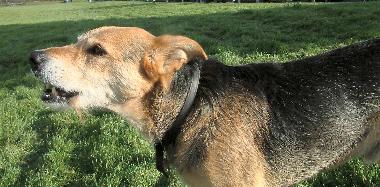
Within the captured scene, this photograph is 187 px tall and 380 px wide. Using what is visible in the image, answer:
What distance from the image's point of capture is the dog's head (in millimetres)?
4449

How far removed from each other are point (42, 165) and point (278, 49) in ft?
23.9

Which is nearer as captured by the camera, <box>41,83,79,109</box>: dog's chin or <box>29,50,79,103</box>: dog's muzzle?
<box>29,50,79,103</box>: dog's muzzle

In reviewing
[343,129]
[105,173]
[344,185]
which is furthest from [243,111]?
[105,173]

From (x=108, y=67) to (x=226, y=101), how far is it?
122 centimetres

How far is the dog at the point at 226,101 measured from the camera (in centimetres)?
425

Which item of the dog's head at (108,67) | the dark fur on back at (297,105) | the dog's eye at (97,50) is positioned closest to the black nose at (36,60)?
the dog's head at (108,67)

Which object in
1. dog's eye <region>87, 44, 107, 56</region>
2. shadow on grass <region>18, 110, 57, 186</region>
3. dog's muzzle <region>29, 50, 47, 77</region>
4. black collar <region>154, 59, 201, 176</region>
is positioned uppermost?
dog's eye <region>87, 44, 107, 56</region>

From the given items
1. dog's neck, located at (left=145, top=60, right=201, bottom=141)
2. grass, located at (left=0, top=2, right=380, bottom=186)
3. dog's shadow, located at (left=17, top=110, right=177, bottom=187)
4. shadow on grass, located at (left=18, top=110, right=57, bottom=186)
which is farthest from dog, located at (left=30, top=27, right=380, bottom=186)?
shadow on grass, located at (left=18, top=110, right=57, bottom=186)

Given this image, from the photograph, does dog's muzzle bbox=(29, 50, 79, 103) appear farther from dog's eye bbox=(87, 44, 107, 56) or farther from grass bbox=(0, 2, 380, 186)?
grass bbox=(0, 2, 380, 186)

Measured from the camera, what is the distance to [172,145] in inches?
172

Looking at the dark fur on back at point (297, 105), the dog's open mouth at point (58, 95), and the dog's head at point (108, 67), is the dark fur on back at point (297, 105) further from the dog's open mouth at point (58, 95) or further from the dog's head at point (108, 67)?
the dog's open mouth at point (58, 95)

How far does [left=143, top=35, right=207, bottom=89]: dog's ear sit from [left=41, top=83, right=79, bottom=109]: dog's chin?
844 millimetres

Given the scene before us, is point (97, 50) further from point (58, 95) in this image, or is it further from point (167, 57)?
point (167, 57)

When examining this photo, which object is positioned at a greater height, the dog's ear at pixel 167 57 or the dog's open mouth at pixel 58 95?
the dog's ear at pixel 167 57
